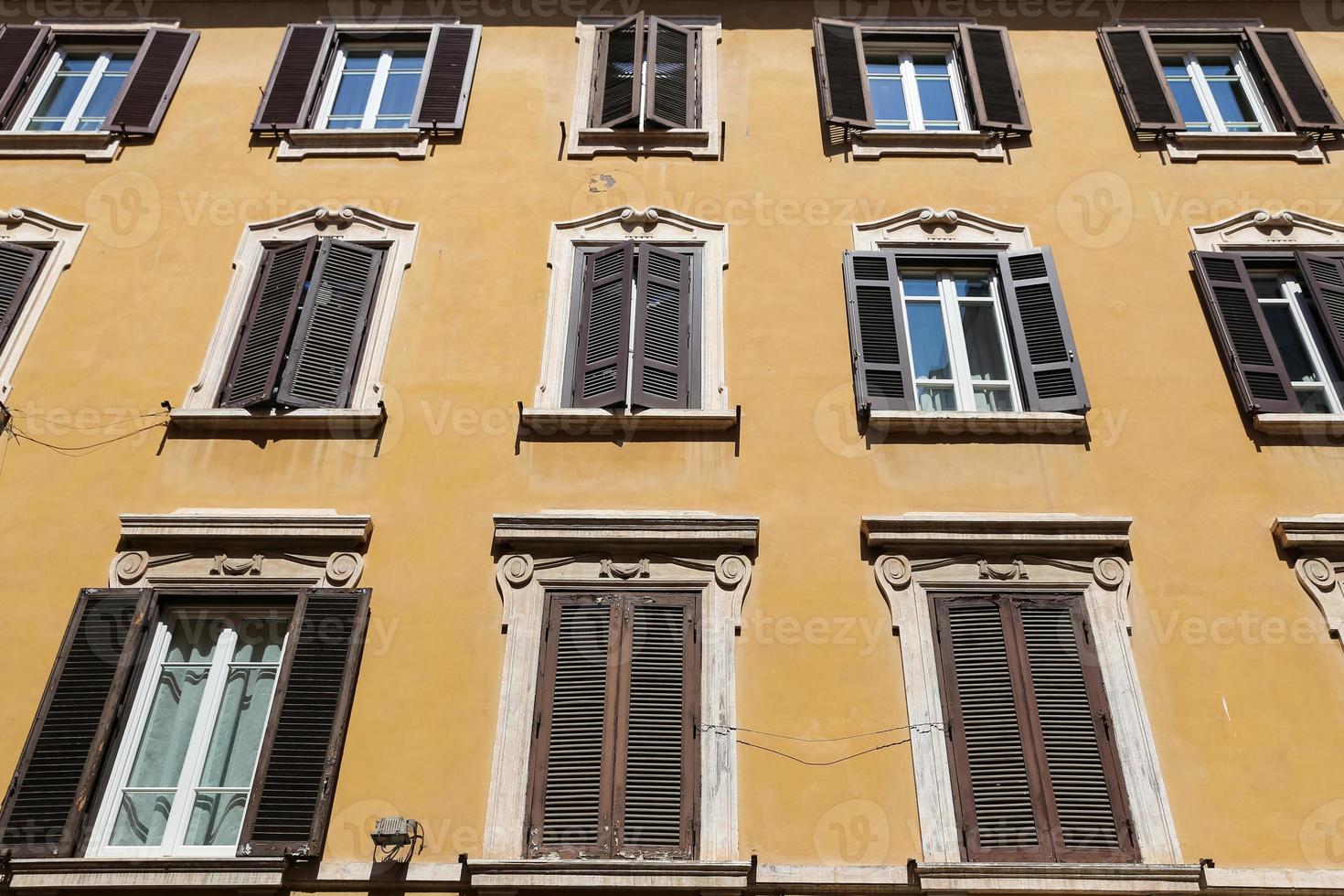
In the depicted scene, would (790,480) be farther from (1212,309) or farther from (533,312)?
(1212,309)

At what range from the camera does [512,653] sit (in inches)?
303

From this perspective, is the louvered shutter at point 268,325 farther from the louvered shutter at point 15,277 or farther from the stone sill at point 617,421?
the stone sill at point 617,421

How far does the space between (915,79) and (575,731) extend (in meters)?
7.44

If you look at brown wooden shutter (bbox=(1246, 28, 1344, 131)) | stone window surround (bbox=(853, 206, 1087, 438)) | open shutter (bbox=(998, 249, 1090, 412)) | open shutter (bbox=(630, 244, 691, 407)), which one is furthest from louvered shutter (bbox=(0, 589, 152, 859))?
brown wooden shutter (bbox=(1246, 28, 1344, 131))

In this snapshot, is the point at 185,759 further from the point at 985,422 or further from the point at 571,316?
the point at 985,422

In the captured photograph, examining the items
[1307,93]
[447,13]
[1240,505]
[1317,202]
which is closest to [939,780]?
[1240,505]

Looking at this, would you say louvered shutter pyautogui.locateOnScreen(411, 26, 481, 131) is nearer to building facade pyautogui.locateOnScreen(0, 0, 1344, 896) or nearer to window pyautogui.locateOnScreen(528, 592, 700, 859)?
building facade pyautogui.locateOnScreen(0, 0, 1344, 896)

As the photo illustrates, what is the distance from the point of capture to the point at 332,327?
9406 mm

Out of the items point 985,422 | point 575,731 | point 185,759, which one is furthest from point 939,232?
point 185,759

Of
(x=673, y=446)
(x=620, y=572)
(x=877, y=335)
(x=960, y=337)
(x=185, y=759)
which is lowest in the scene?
(x=185, y=759)

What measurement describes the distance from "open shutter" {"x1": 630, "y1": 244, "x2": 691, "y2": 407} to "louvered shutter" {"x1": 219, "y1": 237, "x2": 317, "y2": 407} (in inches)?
102

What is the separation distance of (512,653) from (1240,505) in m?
4.91

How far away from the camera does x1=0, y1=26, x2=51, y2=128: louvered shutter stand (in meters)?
11.4

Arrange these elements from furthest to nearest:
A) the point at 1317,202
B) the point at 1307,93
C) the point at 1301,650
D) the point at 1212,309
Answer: the point at 1307,93
the point at 1317,202
the point at 1212,309
the point at 1301,650
